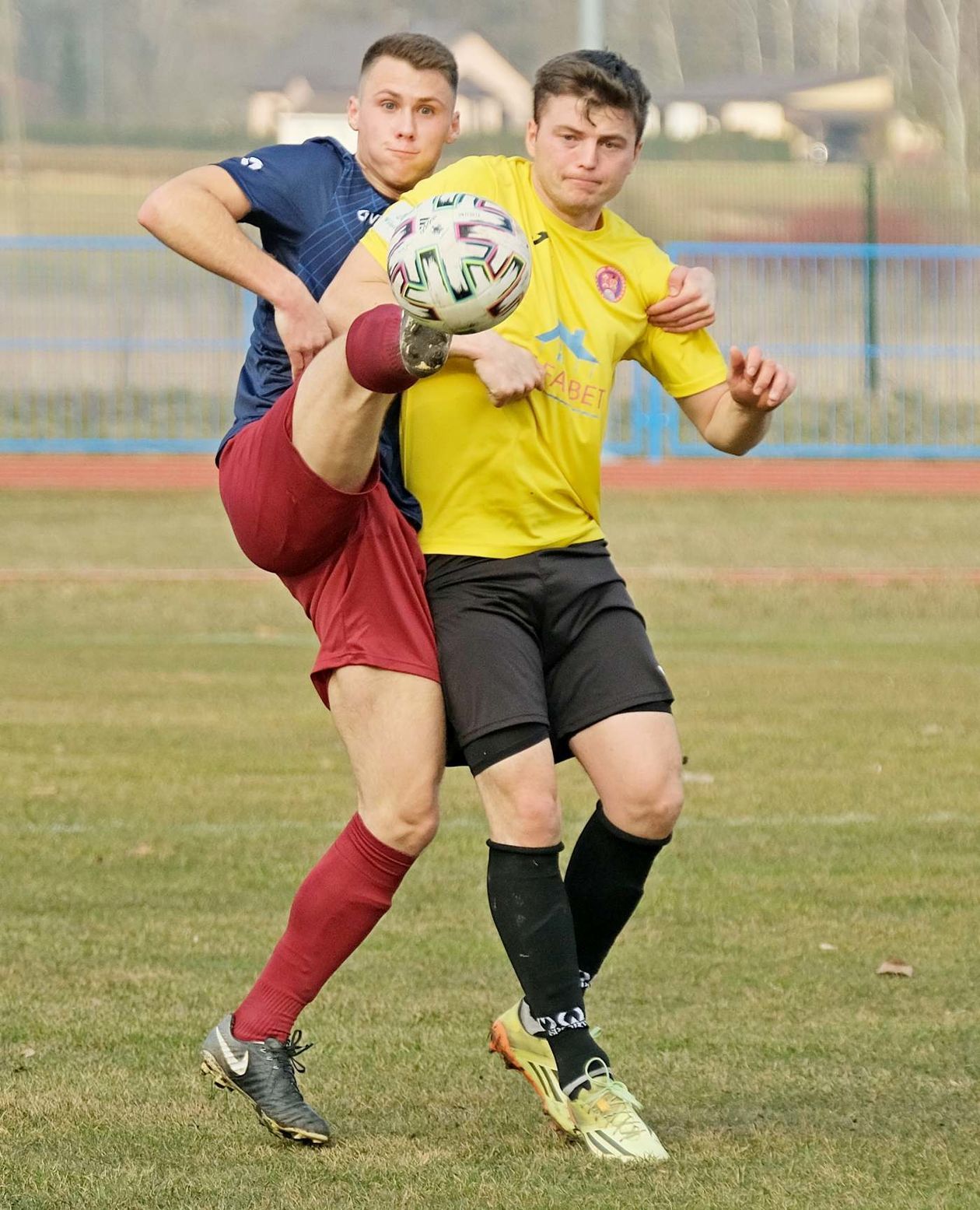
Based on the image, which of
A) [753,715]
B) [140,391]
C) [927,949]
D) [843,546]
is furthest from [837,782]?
[140,391]

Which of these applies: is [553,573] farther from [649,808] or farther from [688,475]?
[688,475]

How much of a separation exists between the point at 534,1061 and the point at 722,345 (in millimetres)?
20577

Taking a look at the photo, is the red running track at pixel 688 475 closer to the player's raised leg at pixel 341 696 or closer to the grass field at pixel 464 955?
the grass field at pixel 464 955

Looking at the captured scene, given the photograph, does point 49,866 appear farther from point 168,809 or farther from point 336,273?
point 336,273

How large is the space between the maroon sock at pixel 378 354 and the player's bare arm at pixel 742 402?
0.80 m

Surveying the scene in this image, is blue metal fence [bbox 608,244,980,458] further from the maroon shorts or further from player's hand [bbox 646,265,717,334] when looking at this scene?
the maroon shorts

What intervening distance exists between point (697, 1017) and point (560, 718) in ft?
4.02

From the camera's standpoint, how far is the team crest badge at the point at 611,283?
4.61 meters

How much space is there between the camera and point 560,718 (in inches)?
177

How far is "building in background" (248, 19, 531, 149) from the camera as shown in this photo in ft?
217

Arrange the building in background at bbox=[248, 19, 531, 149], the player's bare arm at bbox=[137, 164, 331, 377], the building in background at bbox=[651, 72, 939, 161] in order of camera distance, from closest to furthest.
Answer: the player's bare arm at bbox=[137, 164, 331, 377]
the building in background at bbox=[651, 72, 939, 161]
the building in background at bbox=[248, 19, 531, 149]

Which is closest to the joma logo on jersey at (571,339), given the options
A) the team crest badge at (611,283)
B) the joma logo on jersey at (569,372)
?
the joma logo on jersey at (569,372)

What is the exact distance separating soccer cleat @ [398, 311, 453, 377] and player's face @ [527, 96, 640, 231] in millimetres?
685

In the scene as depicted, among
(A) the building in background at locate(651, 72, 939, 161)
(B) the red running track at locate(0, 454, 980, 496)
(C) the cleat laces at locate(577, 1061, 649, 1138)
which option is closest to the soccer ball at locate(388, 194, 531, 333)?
(C) the cleat laces at locate(577, 1061, 649, 1138)
